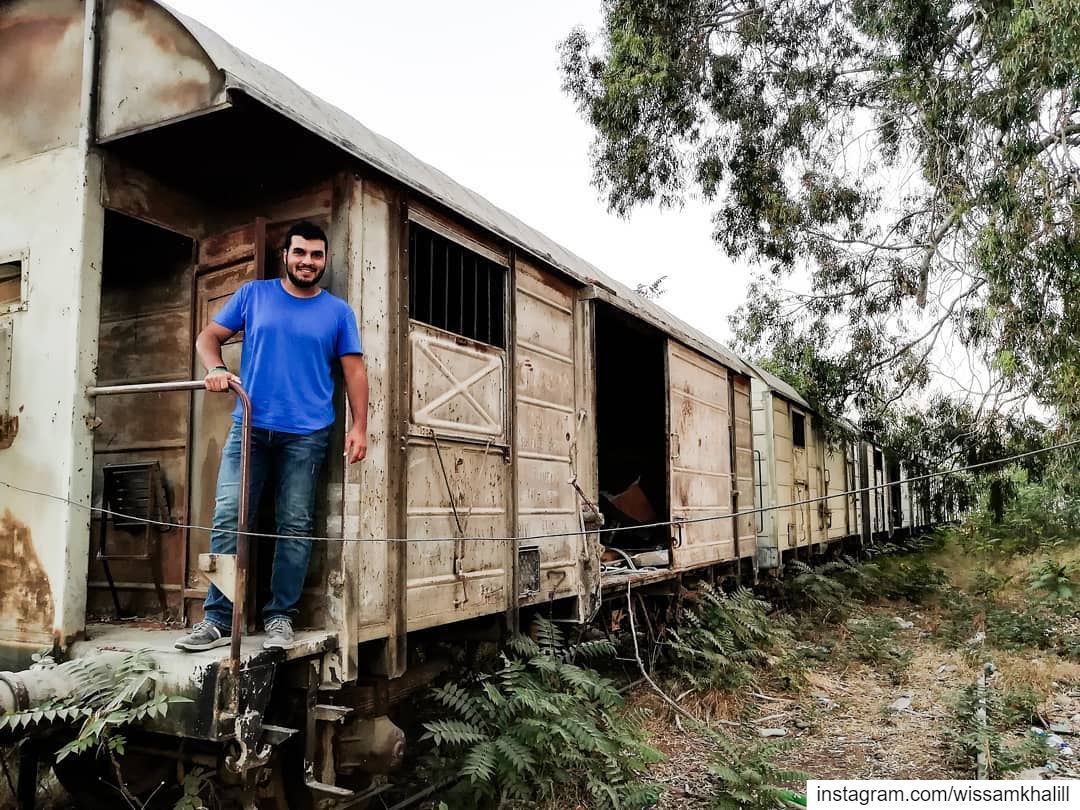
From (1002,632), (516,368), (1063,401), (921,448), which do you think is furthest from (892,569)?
(516,368)

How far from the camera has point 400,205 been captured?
14.9ft

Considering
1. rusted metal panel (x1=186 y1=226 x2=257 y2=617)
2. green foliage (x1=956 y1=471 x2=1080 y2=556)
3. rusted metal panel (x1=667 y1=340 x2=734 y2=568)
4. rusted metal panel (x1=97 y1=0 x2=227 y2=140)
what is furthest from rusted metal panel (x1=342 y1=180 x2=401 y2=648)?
green foliage (x1=956 y1=471 x2=1080 y2=556)

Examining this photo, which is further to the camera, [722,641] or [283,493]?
[722,641]

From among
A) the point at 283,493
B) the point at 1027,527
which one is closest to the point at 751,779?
the point at 283,493

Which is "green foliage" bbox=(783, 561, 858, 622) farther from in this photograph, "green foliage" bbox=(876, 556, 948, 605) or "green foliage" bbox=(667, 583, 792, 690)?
"green foliage" bbox=(667, 583, 792, 690)

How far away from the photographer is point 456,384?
4.98m

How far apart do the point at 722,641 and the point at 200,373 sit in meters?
5.89

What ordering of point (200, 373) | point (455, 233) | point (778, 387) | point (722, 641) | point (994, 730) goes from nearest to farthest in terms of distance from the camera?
point (200, 373) < point (455, 233) < point (994, 730) < point (722, 641) < point (778, 387)

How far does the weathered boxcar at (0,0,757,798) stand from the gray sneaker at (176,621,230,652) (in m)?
0.10

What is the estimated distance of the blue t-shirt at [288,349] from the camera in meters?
3.79

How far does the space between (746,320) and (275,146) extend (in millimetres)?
12253

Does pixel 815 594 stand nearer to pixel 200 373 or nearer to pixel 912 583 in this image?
pixel 912 583

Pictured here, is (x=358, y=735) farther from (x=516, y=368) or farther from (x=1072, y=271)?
(x=1072, y=271)

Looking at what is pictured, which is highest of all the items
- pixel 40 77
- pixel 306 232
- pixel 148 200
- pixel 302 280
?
pixel 40 77
